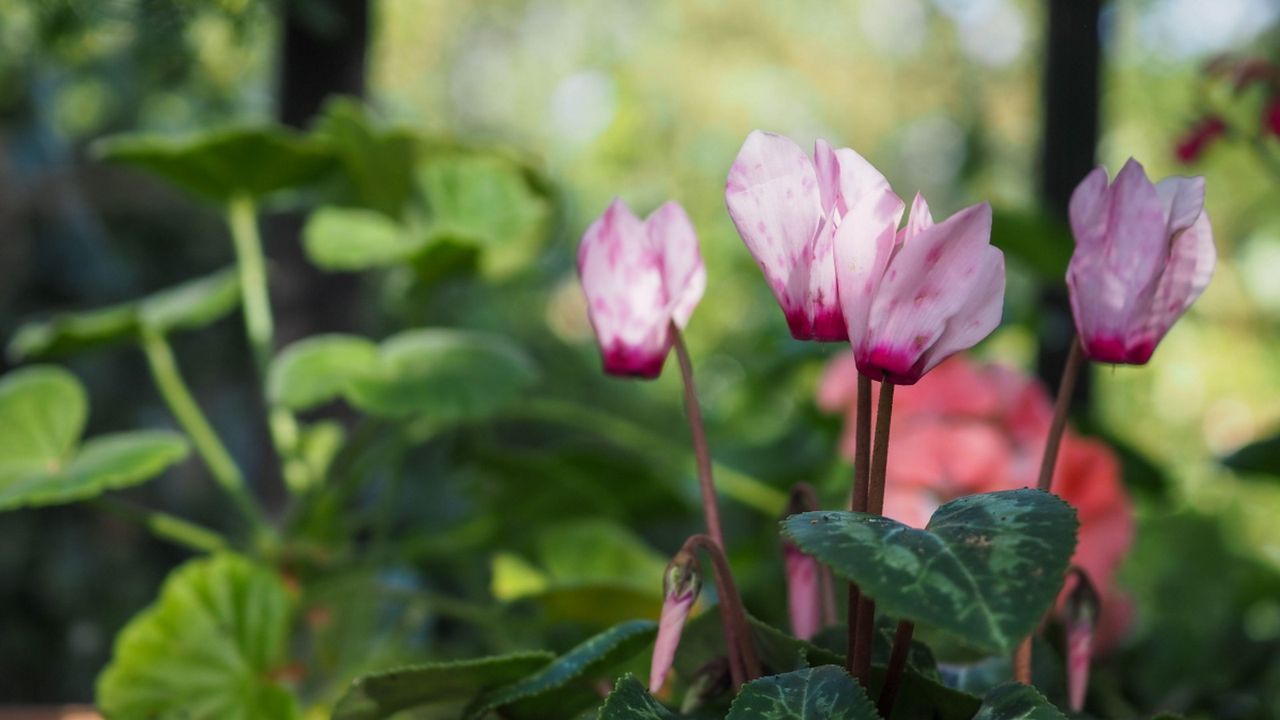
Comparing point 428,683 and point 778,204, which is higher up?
point 778,204

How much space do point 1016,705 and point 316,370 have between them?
1.52 ft

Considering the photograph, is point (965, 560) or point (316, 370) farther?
point (316, 370)

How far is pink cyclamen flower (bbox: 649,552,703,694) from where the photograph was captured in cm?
A: 36

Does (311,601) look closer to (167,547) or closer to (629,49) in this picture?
Answer: (167,547)

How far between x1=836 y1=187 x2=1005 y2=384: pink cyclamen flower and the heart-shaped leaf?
46mm

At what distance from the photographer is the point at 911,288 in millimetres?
334

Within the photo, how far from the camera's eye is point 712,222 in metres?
2.57

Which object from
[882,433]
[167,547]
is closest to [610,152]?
[167,547]

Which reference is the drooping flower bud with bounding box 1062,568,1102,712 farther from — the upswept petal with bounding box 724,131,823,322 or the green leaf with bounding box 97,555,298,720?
the green leaf with bounding box 97,555,298,720

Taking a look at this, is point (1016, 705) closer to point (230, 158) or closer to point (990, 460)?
point (990, 460)

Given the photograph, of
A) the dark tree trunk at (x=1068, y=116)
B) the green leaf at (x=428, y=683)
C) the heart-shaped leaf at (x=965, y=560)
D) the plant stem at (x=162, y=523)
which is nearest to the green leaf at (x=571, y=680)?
the green leaf at (x=428, y=683)

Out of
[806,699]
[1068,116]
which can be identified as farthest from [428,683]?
[1068,116]

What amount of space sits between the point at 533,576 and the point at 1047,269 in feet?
1.64

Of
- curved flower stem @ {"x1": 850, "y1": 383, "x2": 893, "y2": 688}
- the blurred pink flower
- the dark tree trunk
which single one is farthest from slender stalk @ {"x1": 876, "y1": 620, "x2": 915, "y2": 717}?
the dark tree trunk
